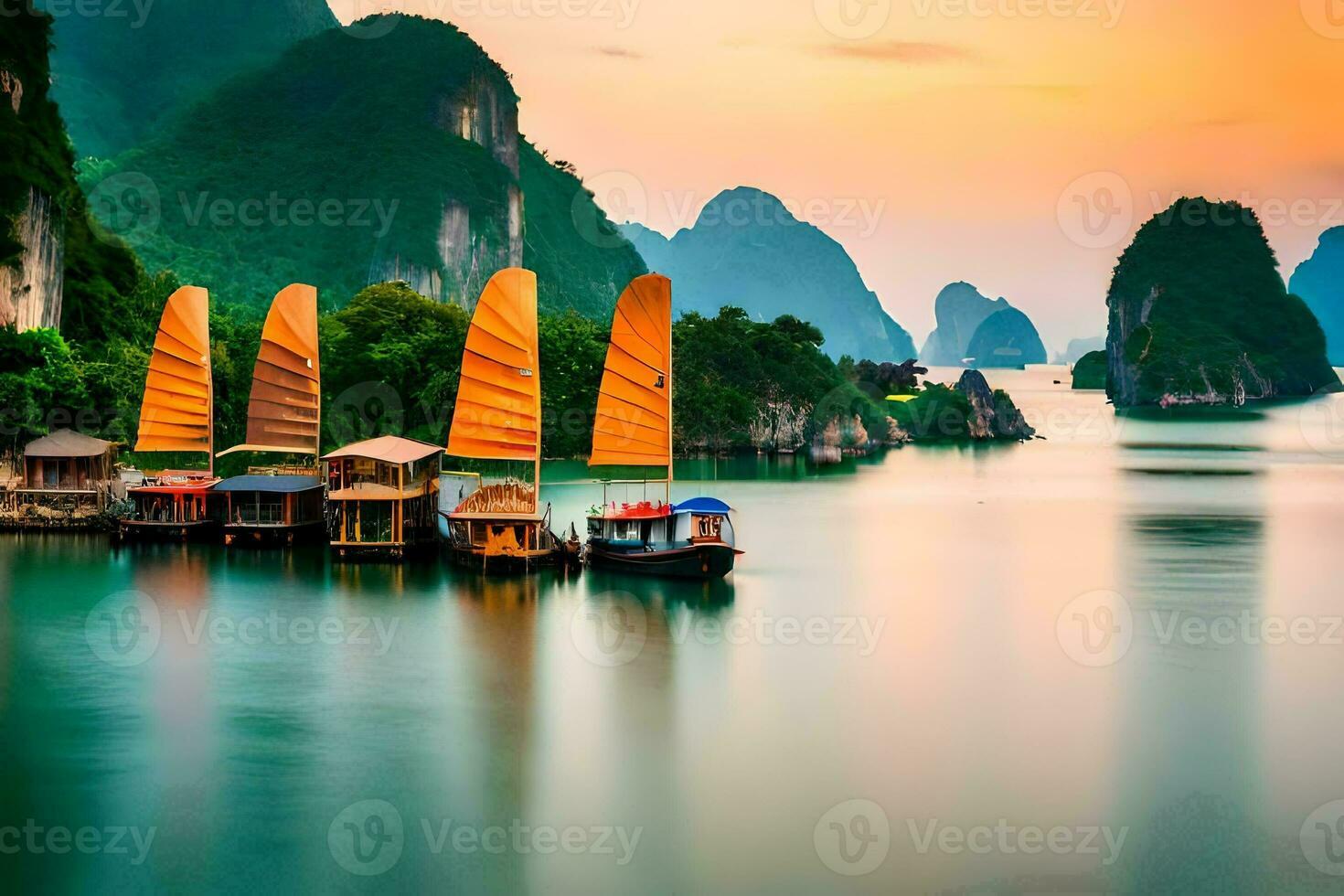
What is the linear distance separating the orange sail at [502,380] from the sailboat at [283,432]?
4.82m

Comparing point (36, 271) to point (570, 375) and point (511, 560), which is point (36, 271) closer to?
point (570, 375)

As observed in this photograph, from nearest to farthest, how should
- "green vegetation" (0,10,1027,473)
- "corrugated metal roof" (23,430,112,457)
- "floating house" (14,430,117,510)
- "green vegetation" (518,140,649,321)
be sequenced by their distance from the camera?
"corrugated metal roof" (23,430,112,457), "floating house" (14,430,117,510), "green vegetation" (0,10,1027,473), "green vegetation" (518,140,649,321)

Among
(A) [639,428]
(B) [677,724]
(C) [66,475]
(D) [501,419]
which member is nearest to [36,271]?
(C) [66,475]

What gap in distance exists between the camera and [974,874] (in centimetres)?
1188

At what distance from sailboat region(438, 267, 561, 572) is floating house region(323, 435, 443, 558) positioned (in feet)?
5.13

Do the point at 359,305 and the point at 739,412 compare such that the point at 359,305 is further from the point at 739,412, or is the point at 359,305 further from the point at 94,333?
the point at 739,412

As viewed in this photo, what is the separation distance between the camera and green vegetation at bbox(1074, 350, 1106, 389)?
152875mm

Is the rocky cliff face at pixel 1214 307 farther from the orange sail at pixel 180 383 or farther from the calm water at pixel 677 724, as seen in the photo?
the orange sail at pixel 180 383

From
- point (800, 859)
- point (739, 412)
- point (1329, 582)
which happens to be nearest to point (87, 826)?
point (800, 859)

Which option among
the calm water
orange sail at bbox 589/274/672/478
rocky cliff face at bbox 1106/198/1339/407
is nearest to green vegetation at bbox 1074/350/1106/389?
rocky cliff face at bbox 1106/198/1339/407

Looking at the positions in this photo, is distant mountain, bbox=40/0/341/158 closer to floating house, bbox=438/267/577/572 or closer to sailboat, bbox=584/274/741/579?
floating house, bbox=438/267/577/572

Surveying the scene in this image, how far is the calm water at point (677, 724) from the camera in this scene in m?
12.1

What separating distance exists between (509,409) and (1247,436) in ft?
182

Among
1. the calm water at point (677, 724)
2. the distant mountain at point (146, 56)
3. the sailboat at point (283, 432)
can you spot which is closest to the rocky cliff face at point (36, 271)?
the sailboat at point (283, 432)
